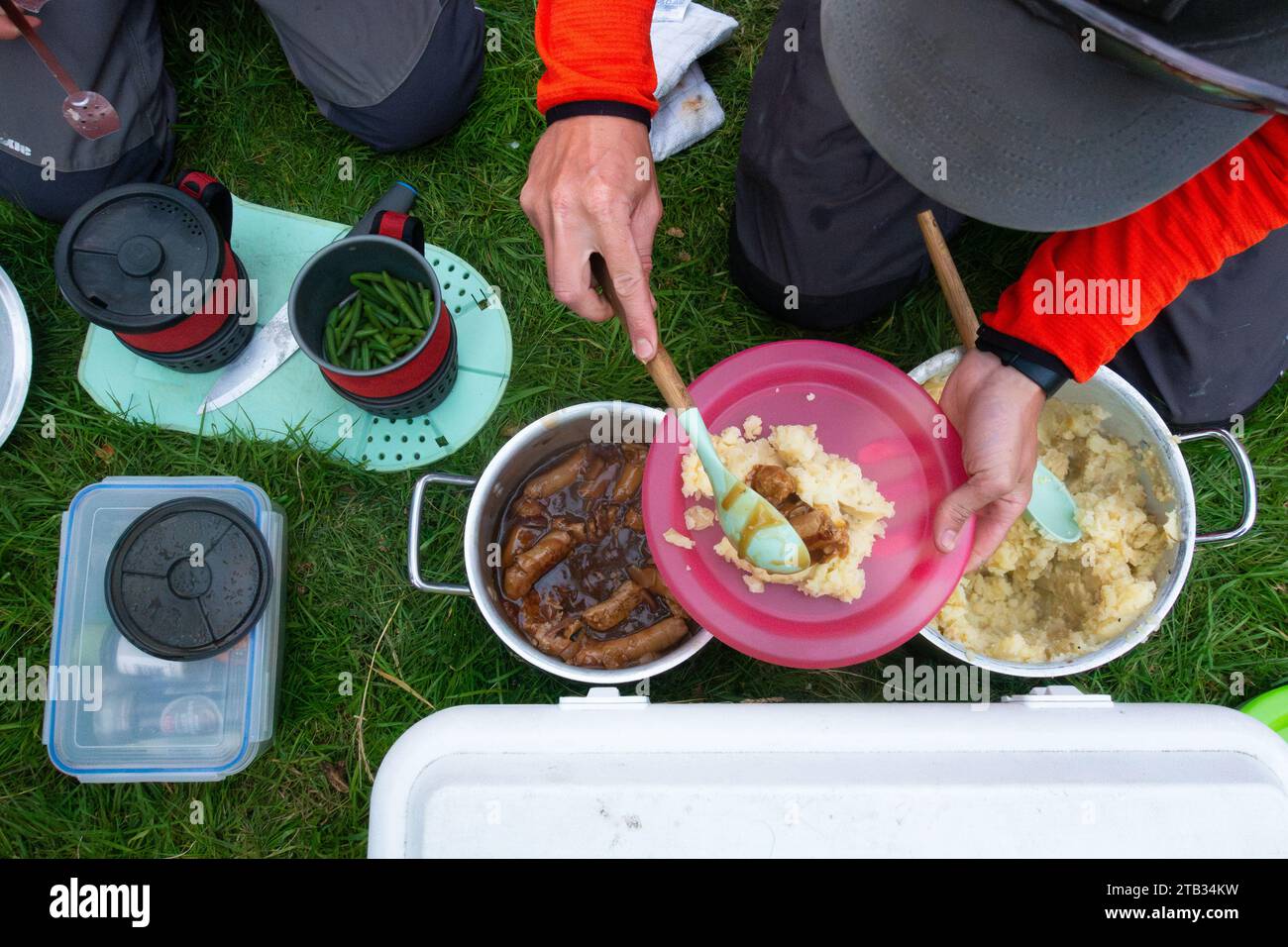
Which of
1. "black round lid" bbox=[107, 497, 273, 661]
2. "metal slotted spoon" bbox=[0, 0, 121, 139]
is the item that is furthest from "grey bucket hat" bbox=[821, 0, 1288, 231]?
"metal slotted spoon" bbox=[0, 0, 121, 139]

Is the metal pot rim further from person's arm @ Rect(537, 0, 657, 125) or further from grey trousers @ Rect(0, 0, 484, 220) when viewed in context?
grey trousers @ Rect(0, 0, 484, 220)

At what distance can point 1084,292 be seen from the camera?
4.67 ft

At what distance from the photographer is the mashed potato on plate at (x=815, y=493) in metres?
1.39

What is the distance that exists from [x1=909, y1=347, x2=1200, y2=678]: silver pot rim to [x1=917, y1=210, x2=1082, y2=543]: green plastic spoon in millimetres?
69

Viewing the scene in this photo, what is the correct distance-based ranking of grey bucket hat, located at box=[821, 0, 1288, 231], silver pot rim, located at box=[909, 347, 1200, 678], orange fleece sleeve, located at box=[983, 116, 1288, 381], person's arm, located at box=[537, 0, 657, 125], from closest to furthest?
grey bucket hat, located at box=[821, 0, 1288, 231] < person's arm, located at box=[537, 0, 657, 125] < orange fleece sleeve, located at box=[983, 116, 1288, 381] < silver pot rim, located at box=[909, 347, 1200, 678]

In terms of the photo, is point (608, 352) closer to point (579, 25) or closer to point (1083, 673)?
point (579, 25)

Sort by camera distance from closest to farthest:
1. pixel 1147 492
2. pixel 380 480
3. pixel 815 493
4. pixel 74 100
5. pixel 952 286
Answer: pixel 815 493 < pixel 952 286 < pixel 1147 492 < pixel 74 100 < pixel 380 480

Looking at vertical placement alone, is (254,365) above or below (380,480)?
above

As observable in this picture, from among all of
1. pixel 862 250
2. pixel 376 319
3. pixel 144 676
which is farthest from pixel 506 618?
pixel 862 250

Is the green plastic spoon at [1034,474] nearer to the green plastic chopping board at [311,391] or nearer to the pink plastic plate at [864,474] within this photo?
the pink plastic plate at [864,474]

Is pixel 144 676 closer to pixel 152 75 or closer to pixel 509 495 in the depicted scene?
pixel 509 495

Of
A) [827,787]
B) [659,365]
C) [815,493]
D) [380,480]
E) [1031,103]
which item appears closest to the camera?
[1031,103]

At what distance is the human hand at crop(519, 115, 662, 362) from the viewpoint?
117 centimetres

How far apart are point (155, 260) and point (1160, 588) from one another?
214 centimetres
